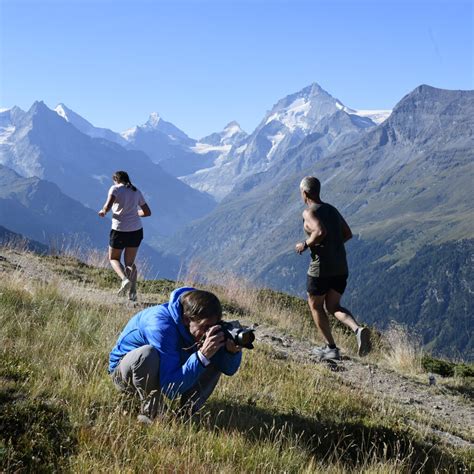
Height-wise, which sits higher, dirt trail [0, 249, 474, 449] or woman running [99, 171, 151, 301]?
woman running [99, 171, 151, 301]

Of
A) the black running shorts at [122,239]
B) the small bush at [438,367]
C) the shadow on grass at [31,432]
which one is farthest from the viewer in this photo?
the black running shorts at [122,239]

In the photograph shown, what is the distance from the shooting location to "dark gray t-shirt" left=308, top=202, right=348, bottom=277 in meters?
8.22

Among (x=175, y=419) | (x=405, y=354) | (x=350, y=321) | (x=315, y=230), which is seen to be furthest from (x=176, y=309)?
(x=405, y=354)

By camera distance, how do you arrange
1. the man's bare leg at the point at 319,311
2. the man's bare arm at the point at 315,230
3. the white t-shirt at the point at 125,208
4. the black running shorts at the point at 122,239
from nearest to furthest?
the man's bare arm at the point at 315,230, the man's bare leg at the point at 319,311, the white t-shirt at the point at 125,208, the black running shorts at the point at 122,239

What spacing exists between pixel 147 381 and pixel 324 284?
180 inches

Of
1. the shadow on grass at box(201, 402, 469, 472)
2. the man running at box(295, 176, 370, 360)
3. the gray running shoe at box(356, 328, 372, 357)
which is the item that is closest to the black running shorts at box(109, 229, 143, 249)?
the man running at box(295, 176, 370, 360)

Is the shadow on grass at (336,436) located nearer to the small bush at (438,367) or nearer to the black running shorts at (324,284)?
the black running shorts at (324,284)

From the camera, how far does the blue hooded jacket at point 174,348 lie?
4.26 metres

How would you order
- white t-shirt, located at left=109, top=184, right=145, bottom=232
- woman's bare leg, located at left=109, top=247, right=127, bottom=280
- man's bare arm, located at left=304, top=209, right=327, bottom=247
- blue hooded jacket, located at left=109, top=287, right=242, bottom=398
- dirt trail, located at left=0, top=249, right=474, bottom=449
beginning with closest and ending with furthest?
1. blue hooded jacket, located at left=109, top=287, right=242, bottom=398
2. dirt trail, located at left=0, top=249, right=474, bottom=449
3. man's bare arm, located at left=304, top=209, right=327, bottom=247
4. white t-shirt, located at left=109, top=184, right=145, bottom=232
5. woman's bare leg, located at left=109, top=247, right=127, bottom=280

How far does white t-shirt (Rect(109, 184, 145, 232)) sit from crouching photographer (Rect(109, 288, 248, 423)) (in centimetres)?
648

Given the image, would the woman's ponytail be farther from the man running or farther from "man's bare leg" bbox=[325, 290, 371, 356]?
"man's bare leg" bbox=[325, 290, 371, 356]

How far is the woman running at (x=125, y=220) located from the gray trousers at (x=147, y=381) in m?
6.51

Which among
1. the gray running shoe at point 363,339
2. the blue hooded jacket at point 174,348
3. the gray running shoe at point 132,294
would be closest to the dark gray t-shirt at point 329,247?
the gray running shoe at point 363,339

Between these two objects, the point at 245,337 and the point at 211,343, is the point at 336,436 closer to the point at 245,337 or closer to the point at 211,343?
the point at 245,337
